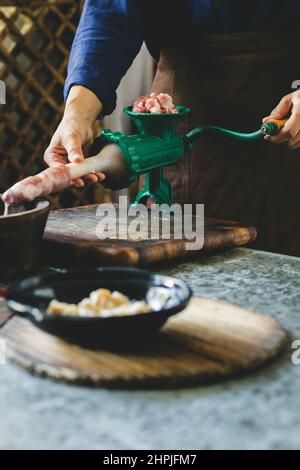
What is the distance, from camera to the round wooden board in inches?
31.5

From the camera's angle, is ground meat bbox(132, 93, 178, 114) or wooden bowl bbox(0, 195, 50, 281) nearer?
wooden bowl bbox(0, 195, 50, 281)

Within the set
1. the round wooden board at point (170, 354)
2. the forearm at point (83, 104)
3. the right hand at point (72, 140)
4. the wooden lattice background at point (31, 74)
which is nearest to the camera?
the round wooden board at point (170, 354)

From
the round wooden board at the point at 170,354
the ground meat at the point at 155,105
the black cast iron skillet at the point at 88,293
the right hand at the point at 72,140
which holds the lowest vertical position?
the round wooden board at the point at 170,354

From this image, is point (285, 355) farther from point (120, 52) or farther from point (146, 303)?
point (120, 52)

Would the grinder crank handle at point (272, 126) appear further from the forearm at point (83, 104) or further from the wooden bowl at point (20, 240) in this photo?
the wooden bowl at point (20, 240)

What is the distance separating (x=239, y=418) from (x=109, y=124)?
3.38 meters

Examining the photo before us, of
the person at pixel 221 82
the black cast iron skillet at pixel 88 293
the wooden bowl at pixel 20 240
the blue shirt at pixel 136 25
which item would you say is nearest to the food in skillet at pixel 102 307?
the black cast iron skillet at pixel 88 293

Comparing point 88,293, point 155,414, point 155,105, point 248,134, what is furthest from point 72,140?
point 155,414

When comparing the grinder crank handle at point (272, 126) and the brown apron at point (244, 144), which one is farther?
the brown apron at point (244, 144)

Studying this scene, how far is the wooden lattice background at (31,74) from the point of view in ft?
12.0

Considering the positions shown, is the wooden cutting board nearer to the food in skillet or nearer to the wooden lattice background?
the food in skillet

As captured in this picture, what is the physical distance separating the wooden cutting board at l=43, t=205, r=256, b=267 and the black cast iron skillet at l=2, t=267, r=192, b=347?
30cm

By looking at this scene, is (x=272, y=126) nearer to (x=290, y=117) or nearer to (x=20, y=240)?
(x=290, y=117)

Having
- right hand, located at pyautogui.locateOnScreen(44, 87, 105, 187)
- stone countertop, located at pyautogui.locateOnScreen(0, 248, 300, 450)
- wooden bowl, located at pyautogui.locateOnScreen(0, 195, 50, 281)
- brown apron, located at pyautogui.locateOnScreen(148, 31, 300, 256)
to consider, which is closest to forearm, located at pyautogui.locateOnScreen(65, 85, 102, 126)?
right hand, located at pyautogui.locateOnScreen(44, 87, 105, 187)
